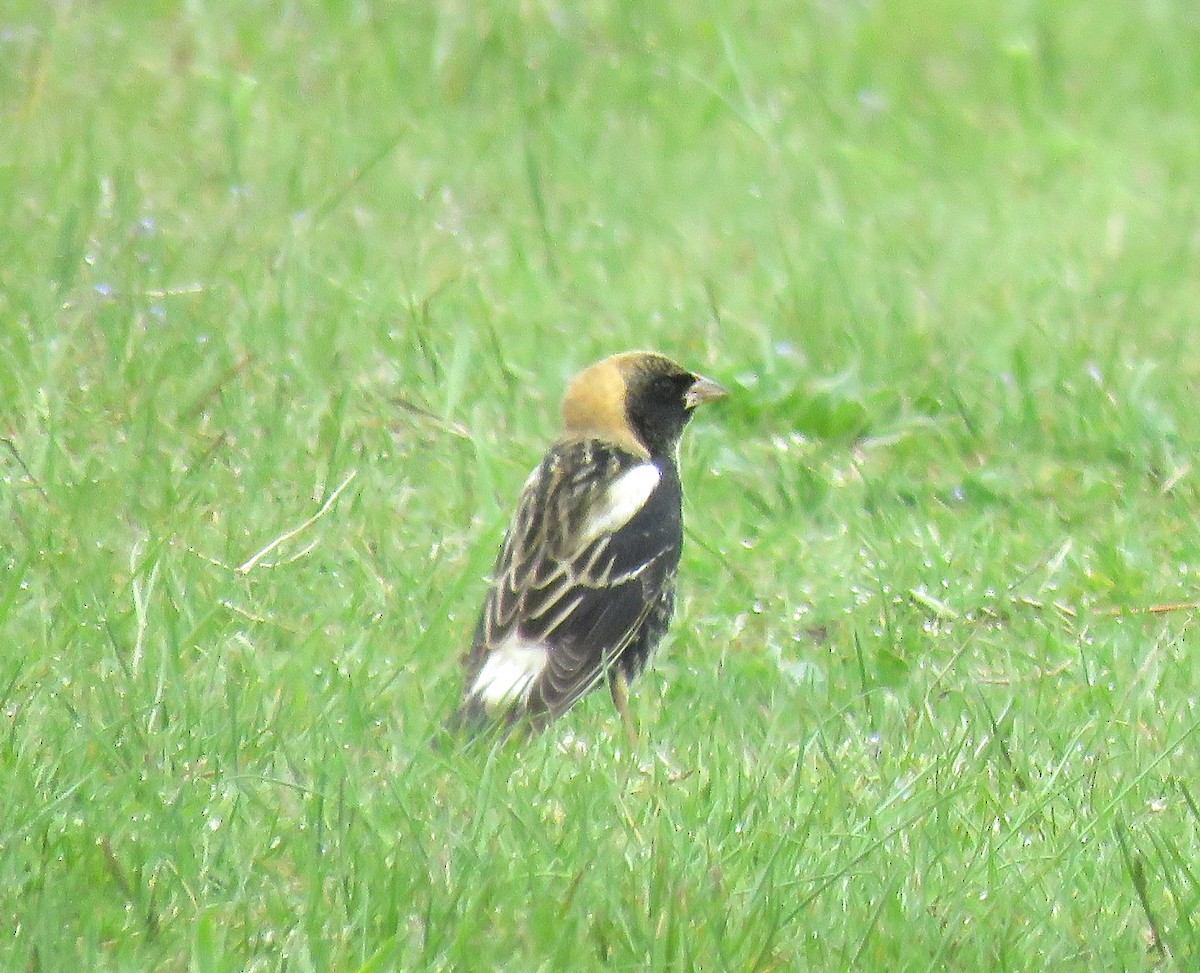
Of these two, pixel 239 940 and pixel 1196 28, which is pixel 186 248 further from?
pixel 1196 28

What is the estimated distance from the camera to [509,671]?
488 cm

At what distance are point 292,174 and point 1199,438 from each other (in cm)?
329

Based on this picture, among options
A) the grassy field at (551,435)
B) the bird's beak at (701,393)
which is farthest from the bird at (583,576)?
the bird's beak at (701,393)

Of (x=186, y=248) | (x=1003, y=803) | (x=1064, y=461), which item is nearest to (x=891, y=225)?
(x=1064, y=461)

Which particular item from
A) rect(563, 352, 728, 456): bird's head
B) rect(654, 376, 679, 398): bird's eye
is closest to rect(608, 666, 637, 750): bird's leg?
rect(563, 352, 728, 456): bird's head

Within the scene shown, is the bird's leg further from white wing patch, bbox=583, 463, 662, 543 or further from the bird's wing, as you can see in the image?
white wing patch, bbox=583, 463, 662, 543

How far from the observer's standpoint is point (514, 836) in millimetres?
3973

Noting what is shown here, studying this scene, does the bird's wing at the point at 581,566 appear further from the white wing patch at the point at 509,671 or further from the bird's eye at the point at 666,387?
the bird's eye at the point at 666,387

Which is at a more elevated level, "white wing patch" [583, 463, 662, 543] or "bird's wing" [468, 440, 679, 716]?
"white wing patch" [583, 463, 662, 543]

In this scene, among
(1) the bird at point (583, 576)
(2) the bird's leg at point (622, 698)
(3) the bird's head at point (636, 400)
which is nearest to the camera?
(2) the bird's leg at point (622, 698)

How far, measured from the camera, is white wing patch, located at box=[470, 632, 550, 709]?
474 cm

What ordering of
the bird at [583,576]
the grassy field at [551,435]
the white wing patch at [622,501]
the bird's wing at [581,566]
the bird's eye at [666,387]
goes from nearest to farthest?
the grassy field at [551,435] < the bird at [583,576] < the bird's wing at [581,566] < the white wing patch at [622,501] < the bird's eye at [666,387]

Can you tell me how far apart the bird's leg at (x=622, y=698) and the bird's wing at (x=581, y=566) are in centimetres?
5

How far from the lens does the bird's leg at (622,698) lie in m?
4.71
